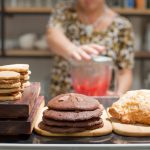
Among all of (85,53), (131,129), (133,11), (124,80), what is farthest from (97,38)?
(131,129)

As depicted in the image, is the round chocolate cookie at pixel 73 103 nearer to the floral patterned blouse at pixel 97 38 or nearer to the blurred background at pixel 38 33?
the floral patterned blouse at pixel 97 38

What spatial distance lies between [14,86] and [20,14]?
7.81ft

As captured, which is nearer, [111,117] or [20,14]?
[111,117]

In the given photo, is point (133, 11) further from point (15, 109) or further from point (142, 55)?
point (15, 109)

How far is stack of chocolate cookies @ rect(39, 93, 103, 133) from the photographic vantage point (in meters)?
0.88

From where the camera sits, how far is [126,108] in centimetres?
99

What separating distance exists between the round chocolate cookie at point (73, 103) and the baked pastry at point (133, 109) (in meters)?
0.08

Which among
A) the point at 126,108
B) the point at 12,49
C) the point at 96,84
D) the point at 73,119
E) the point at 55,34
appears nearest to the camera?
the point at 73,119

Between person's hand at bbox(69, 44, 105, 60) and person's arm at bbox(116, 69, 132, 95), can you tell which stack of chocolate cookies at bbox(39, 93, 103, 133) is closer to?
person's hand at bbox(69, 44, 105, 60)

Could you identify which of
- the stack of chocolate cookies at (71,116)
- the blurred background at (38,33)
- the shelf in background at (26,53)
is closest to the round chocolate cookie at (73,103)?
the stack of chocolate cookies at (71,116)

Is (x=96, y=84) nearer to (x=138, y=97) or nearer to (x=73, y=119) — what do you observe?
(x=138, y=97)

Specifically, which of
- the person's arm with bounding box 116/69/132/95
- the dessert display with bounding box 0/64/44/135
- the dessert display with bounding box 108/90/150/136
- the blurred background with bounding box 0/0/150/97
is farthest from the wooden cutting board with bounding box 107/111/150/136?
the blurred background with bounding box 0/0/150/97

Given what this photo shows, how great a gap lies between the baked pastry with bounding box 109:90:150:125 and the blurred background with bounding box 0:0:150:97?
1.91 metres

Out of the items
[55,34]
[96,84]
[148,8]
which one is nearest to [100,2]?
[55,34]
